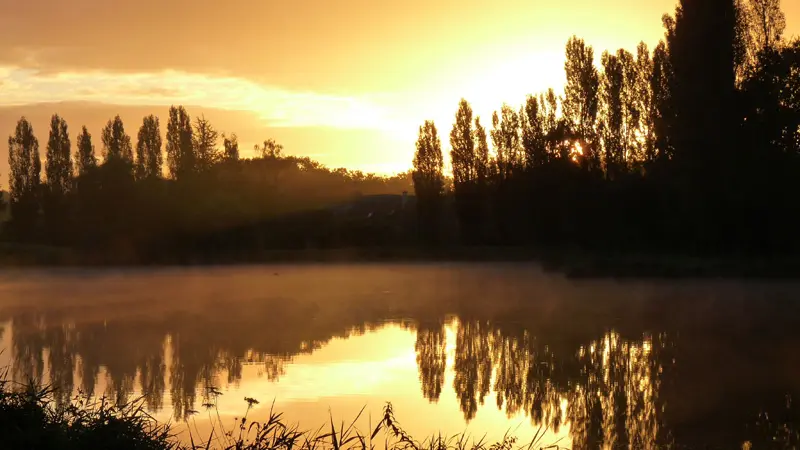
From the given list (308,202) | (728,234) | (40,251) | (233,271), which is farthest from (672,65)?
(40,251)

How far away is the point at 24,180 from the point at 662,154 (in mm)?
32063

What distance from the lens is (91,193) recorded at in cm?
3919

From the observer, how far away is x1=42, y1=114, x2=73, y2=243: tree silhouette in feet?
133

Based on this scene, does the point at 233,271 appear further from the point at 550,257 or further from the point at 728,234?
the point at 728,234

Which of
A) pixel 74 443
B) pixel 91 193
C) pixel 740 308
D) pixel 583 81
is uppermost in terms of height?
pixel 583 81

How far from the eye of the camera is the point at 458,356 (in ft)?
37.2

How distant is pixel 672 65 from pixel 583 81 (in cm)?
781

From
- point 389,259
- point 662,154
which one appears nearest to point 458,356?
point 662,154

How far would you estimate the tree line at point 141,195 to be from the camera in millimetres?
38906

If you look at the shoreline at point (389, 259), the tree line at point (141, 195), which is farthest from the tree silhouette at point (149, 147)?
the shoreline at point (389, 259)

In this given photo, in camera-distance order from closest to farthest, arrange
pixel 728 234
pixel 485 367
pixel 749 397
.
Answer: pixel 749 397 < pixel 485 367 < pixel 728 234

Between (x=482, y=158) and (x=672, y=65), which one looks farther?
(x=482, y=158)

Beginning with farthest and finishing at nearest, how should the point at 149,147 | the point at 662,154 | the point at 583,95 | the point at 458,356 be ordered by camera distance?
the point at 149,147 < the point at 583,95 < the point at 662,154 < the point at 458,356

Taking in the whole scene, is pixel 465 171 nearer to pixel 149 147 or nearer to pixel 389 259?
pixel 389 259
